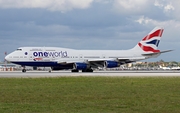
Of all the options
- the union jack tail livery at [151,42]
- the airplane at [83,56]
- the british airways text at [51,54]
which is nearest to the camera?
the british airways text at [51,54]

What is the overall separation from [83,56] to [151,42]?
525 inches

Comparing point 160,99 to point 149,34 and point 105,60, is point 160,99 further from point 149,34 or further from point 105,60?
point 149,34

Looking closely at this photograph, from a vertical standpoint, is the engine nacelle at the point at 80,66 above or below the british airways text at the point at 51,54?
below

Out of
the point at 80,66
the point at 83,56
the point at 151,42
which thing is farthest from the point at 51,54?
the point at 151,42

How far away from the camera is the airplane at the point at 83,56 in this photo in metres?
60.1

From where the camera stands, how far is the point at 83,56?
2522 inches

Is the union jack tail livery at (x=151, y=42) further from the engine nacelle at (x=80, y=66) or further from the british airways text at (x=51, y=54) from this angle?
the british airways text at (x=51, y=54)

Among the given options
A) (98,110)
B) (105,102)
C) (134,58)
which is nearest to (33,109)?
(98,110)

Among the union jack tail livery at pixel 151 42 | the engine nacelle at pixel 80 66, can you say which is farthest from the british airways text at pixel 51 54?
the union jack tail livery at pixel 151 42

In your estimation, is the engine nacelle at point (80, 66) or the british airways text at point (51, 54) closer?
the british airways text at point (51, 54)

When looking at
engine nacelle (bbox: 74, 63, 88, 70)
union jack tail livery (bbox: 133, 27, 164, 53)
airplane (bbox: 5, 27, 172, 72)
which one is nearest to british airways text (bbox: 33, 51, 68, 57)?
airplane (bbox: 5, 27, 172, 72)

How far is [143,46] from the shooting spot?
70.0 meters

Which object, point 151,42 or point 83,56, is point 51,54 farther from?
point 151,42

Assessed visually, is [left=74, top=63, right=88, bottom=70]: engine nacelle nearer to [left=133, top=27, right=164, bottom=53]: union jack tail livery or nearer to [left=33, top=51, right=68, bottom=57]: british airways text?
[left=33, top=51, right=68, bottom=57]: british airways text
